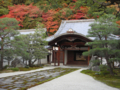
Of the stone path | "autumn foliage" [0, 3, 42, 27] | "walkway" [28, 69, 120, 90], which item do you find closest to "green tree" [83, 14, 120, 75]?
"walkway" [28, 69, 120, 90]

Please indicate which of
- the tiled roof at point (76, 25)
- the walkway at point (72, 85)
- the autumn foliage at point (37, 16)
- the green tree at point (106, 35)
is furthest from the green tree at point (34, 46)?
the autumn foliage at point (37, 16)

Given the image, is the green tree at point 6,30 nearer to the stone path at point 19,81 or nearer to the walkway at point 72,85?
the stone path at point 19,81

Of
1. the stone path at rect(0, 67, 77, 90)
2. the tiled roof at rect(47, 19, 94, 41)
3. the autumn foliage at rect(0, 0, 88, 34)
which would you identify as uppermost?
the autumn foliage at rect(0, 0, 88, 34)

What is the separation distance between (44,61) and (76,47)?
595 centimetres

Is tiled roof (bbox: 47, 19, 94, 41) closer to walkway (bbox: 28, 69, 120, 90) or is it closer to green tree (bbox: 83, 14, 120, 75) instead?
green tree (bbox: 83, 14, 120, 75)

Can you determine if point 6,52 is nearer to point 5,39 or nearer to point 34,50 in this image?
point 5,39

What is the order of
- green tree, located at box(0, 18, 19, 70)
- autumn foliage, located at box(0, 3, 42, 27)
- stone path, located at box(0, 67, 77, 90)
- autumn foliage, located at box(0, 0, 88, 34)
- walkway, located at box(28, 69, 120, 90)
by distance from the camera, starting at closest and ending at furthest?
1. walkway, located at box(28, 69, 120, 90)
2. stone path, located at box(0, 67, 77, 90)
3. green tree, located at box(0, 18, 19, 70)
4. autumn foliage, located at box(0, 0, 88, 34)
5. autumn foliage, located at box(0, 3, 42, 27)

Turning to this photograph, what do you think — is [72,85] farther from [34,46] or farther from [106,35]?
[34,46]

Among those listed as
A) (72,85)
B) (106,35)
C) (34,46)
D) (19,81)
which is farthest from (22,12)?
(72,85)

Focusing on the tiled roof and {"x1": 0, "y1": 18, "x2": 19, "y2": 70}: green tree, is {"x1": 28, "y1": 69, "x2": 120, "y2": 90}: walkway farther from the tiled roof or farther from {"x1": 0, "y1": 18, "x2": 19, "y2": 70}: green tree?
the tiled roof

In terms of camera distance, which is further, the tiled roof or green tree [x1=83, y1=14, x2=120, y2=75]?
the tiled roof

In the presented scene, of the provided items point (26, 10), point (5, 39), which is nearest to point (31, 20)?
point (26, 10)

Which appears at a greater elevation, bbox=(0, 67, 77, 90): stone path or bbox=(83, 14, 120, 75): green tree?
bbox=(83, 14, 120, 75): green tree

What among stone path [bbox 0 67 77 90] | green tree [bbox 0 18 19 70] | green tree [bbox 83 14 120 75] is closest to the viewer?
stone path [bbox 0 67 77 90]
